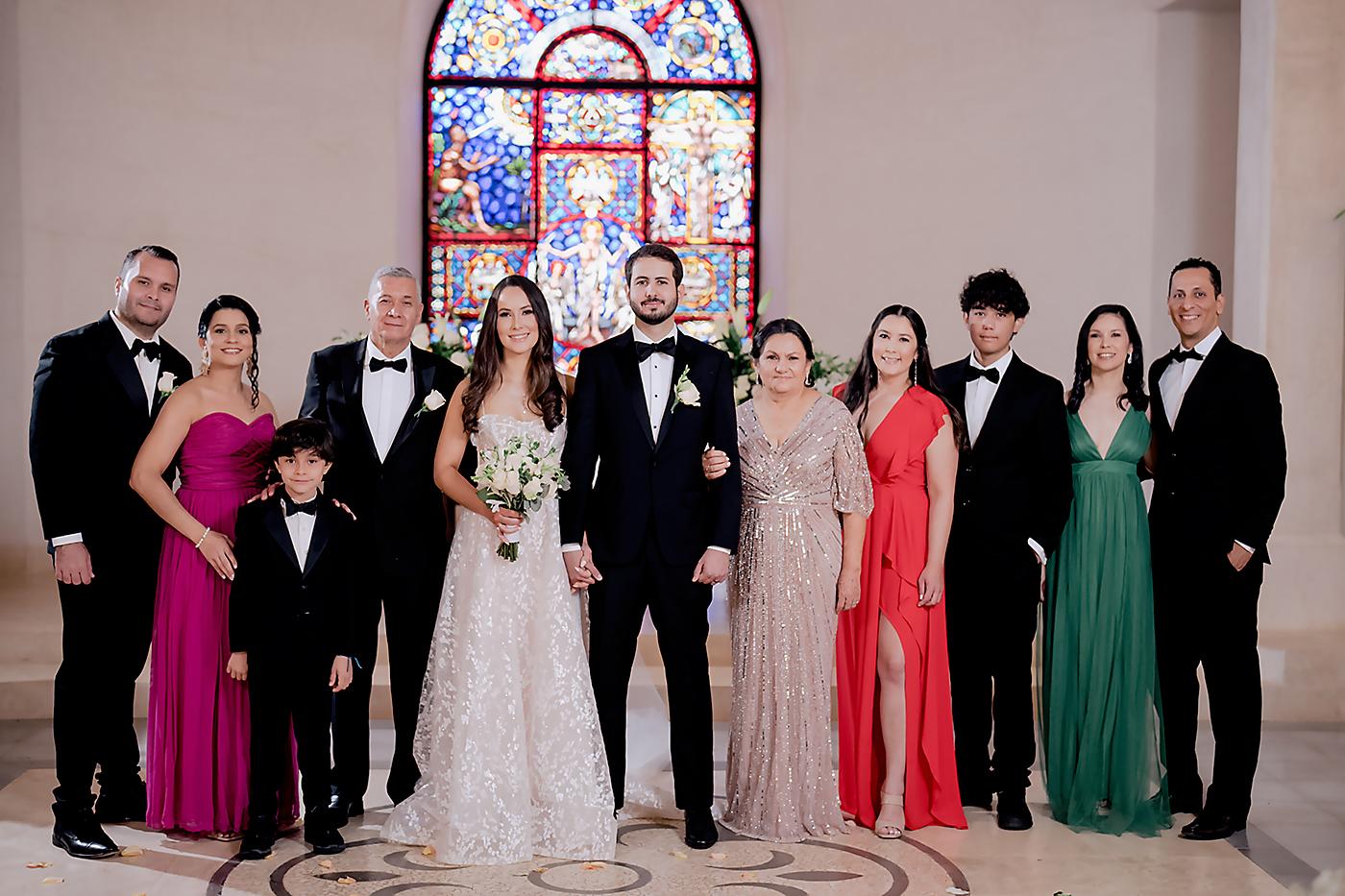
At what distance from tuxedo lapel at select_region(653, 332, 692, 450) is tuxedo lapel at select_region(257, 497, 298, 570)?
46.8 inches

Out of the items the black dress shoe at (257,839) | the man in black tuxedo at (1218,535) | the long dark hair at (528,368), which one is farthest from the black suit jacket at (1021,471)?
the black dress shoe at (257,839)

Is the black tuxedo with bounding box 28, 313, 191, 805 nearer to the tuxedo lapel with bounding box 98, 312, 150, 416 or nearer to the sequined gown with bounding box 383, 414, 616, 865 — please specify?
the tuxedo lapel with bounding box 98, 312, 150, 416

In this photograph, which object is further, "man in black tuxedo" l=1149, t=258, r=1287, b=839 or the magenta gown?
"man in black tuxedo" l=1149, t=258, r=1287, b=839

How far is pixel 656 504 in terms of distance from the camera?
13.9 ft

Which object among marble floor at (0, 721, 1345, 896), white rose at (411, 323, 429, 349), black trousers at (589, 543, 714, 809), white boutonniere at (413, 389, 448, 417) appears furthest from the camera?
white rose at (411, 323, 429, 349)

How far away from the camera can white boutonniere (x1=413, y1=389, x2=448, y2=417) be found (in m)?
4.40

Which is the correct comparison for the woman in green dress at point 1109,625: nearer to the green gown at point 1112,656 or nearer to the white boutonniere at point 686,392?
the green gown at point 1112,656

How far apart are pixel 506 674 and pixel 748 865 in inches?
38.0

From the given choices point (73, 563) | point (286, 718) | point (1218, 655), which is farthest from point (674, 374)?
point (1218, 655)

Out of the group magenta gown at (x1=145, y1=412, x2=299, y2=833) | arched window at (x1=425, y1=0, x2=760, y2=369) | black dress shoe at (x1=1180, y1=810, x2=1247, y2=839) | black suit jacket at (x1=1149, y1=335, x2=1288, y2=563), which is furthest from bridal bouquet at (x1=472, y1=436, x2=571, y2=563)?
arched window at (x1=425, y1=0, x2=760, y2=369)

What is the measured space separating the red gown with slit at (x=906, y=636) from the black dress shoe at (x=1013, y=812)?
0.45 ft

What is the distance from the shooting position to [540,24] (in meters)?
8.91

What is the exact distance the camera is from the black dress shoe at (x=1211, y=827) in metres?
4.48

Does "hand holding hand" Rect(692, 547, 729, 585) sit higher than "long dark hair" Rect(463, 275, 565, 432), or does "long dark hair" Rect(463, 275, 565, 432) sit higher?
"long dark hair" Rect(463, 275, 565, 432)
